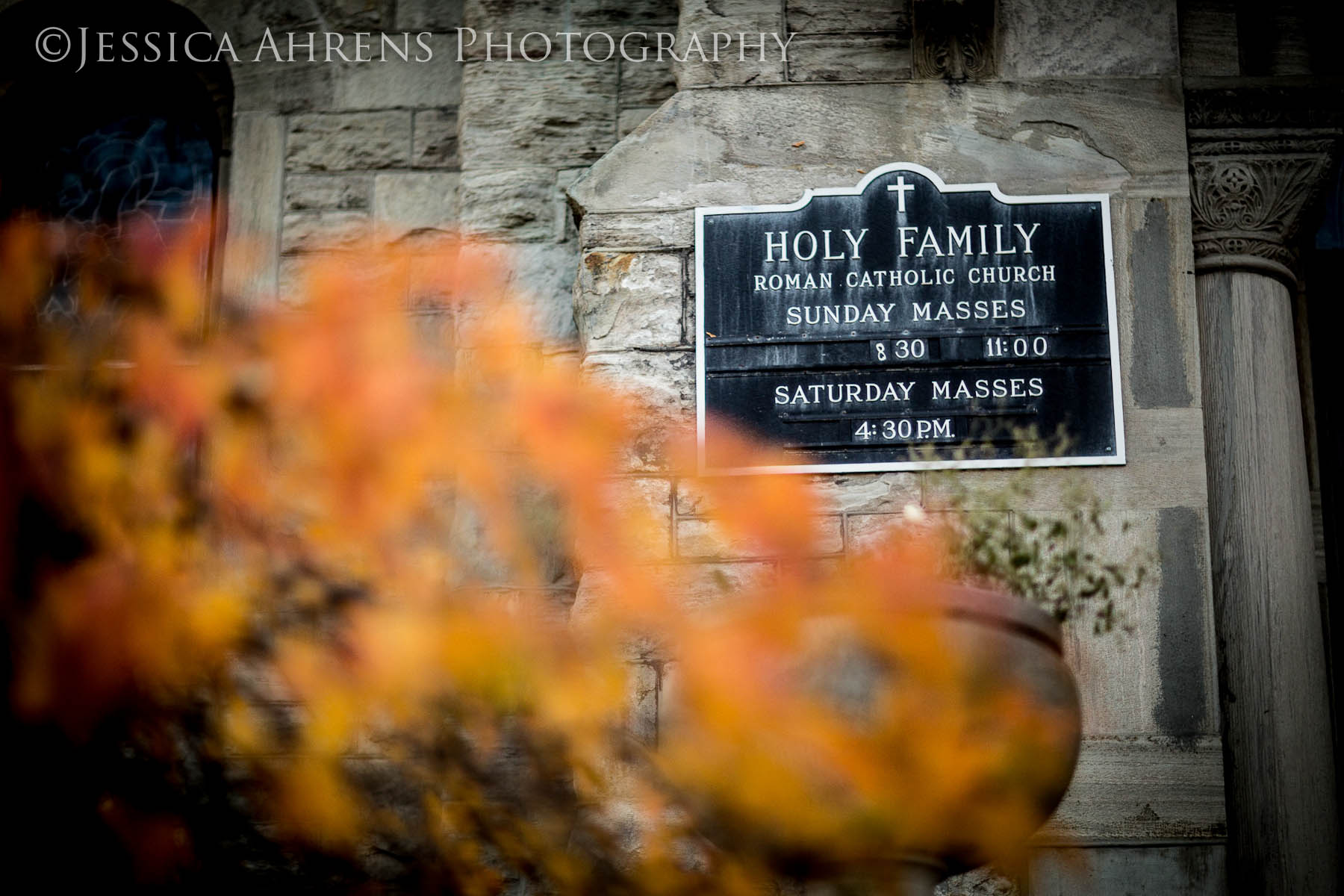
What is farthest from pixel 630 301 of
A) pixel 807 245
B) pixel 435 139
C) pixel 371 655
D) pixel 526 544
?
pixel 371 655

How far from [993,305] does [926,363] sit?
0.91ft

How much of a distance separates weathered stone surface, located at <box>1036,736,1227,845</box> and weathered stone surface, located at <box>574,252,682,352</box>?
5.75ft

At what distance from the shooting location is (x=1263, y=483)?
4.70 m

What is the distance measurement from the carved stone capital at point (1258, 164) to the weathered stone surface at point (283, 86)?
10.2 ft

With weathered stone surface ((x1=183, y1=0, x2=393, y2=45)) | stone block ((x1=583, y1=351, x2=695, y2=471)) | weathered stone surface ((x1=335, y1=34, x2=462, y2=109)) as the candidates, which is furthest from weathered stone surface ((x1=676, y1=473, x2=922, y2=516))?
weathered stone surface ((x1=183, y1=0, x2=393, y2=45))

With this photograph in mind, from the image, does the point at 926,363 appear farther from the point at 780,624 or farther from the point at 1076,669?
the point at 780,624

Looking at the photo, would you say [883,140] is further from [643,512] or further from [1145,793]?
[1145,793]

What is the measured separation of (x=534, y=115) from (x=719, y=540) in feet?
6.21

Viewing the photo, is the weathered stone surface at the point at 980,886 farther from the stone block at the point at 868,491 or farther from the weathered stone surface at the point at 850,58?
the weathered stone surface at the point at 850,58

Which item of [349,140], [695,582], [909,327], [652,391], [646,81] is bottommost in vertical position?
Answer: [695,582]

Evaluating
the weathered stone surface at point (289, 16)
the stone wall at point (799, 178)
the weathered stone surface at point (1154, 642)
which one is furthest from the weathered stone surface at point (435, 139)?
the weathered stone surface at point (1154, 642)

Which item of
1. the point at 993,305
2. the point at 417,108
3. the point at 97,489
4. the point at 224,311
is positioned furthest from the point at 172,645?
the point at 417,108

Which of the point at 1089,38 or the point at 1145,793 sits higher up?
the point at 1089,38

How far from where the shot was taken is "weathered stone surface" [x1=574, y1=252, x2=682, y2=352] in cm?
478
